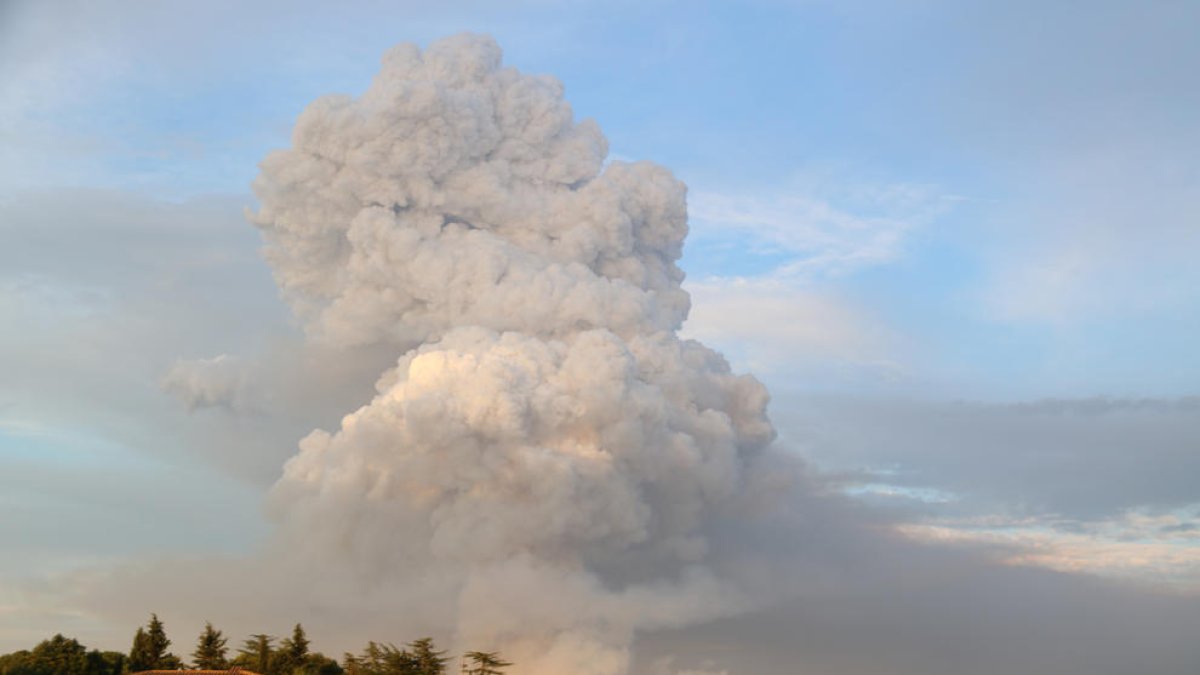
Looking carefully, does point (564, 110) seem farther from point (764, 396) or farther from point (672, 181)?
point (764, 396)

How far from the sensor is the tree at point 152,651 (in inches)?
3880

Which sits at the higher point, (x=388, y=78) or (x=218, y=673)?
(x=388, y=78)

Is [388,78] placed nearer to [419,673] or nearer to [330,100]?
[330,100]

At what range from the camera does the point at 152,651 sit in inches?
3915

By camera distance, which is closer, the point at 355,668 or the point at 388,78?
the point at 355,668

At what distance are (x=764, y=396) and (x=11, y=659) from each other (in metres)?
44.2

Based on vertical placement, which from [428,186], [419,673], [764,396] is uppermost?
[428,186]

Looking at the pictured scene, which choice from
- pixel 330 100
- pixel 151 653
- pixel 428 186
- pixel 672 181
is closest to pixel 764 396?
pixel 672 181

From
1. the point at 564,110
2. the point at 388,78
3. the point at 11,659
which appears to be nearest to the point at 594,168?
the point at 564,110

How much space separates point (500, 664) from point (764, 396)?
29161 millimetres

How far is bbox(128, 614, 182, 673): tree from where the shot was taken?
98562 mm

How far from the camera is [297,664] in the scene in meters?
98.4

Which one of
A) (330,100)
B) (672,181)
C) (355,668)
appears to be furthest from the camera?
(672,181)

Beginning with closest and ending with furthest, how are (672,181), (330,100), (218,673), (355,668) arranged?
(218,673)
(355,668)
(330,100)
(672,181)
